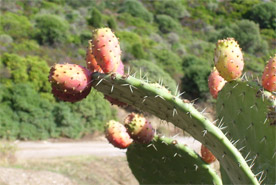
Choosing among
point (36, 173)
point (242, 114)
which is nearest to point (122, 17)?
point (36, 173)

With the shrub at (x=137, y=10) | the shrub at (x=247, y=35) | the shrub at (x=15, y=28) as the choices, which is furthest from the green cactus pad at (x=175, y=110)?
the shrub at (x=137, y=10)

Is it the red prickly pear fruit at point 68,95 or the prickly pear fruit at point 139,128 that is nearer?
the red prickly pear fruit at point 68,95

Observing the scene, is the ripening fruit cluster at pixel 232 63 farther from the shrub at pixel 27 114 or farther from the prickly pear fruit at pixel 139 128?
the shrub at pixel 27 114

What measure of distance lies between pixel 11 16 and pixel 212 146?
2250 cm

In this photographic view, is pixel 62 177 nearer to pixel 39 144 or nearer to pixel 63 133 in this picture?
pixel 39 144

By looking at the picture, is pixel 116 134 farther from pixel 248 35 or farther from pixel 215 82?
pixel 248 35

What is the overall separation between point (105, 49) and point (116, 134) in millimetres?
763

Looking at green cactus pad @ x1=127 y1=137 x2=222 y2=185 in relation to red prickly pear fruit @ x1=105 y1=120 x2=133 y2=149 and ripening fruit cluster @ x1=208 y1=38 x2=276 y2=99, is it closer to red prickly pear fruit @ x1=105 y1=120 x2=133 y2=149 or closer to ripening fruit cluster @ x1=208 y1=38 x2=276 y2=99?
red prickly pear fruit @ x1=105 y1=120 x2=133 y2=149

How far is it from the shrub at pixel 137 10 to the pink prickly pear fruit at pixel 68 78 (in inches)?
1231

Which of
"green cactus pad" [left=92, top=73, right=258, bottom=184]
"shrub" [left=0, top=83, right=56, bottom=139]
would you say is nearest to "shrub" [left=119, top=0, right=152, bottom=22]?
"shrub" [left=0, top=83, right=56, bottom=139]

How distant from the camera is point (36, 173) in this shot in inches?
268

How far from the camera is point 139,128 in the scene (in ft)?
6.33

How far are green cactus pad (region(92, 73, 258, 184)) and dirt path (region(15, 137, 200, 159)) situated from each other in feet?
22.1

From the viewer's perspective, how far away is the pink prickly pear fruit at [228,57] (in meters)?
1.64
